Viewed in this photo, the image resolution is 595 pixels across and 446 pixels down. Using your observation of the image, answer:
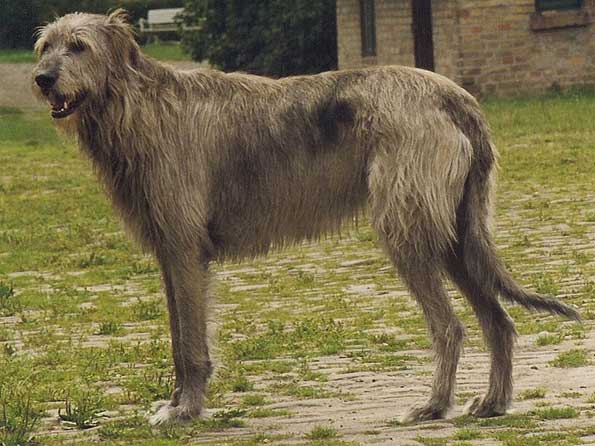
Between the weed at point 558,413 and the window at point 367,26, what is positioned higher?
the weed at point 558,413

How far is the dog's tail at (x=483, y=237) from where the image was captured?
307 inches

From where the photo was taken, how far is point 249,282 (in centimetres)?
1268

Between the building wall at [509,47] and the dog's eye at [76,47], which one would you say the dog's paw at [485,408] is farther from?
the building wall at [509,47]

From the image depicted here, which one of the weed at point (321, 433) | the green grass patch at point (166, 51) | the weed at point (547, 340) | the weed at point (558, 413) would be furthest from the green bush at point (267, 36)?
the weed at point (321, 433)

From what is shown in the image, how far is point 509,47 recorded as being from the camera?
28922mm

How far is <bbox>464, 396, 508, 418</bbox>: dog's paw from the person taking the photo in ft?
25.0

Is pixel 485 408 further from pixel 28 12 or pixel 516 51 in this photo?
pixel 28 12

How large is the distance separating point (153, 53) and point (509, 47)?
61.2 ft

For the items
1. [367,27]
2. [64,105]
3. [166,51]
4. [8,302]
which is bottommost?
[166,51]

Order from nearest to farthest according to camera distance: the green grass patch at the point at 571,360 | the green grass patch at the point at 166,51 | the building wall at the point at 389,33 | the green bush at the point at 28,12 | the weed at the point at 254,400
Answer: the weed at the point at 254,400, the green grass patch at the point at 571,360, the building wall at the point at 389,33, the green grass patch at the point at 166,51, the green bush at the point at 28,12

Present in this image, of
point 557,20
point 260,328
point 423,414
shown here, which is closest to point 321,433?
point 423,414

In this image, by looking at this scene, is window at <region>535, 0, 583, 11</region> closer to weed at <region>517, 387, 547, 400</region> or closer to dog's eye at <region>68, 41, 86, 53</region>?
weed at <region>517, 387, 547, 400</region>

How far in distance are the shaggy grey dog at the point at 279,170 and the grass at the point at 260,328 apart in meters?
0.43

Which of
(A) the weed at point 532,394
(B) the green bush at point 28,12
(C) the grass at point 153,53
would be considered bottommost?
(C) the grass at point 153,53
